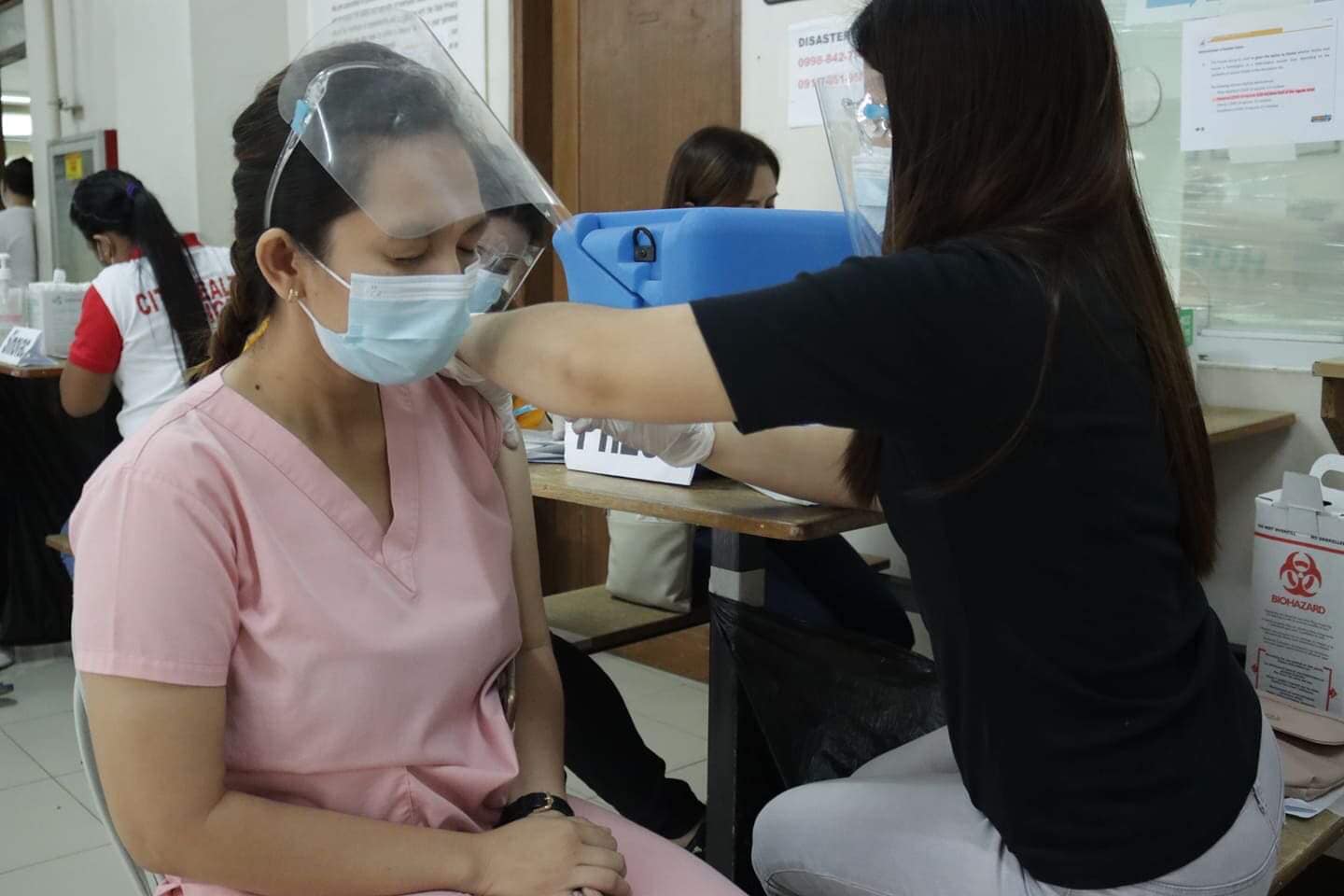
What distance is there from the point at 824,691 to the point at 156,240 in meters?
2.24

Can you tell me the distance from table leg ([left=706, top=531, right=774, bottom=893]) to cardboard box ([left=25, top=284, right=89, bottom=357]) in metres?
2.47

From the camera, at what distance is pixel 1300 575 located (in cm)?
171

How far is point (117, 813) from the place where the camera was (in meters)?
0.88

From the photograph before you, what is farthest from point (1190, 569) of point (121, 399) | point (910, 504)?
point (121, 399)

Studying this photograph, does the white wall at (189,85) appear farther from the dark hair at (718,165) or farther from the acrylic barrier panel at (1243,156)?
the acrylic barrier panel at (1243,156)

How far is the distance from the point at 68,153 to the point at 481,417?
5447 mm

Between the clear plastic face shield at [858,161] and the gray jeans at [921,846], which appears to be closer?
the gray jeans at [921,846]

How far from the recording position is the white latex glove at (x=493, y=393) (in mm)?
1138

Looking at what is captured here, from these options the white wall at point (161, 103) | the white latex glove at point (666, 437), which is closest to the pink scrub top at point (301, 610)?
the white latex glove at point (666, 437)

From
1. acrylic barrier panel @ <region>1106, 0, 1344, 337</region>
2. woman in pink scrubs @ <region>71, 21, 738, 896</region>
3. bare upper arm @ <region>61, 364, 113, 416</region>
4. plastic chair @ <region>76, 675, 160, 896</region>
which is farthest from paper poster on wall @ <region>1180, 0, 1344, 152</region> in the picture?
bare upper arm @ <region>61, 364, 113, 416</region>

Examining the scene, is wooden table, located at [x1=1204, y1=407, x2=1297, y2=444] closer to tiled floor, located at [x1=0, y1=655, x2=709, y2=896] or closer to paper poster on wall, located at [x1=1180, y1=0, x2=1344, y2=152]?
paper poster on wall, located at [x1=1180, y1=0, x2=1344, y2=152]

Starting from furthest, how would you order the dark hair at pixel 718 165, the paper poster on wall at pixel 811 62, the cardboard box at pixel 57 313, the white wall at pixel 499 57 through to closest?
the white wall at pixel 499 57, the cardboard box at pixel 57 313, the paper poster on wall at pixel 811 62, the dark hair at pixel 718 165

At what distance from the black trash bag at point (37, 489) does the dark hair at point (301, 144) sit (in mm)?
2542

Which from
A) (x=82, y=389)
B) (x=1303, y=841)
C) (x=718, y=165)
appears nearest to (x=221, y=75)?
(x=82, y=389)
